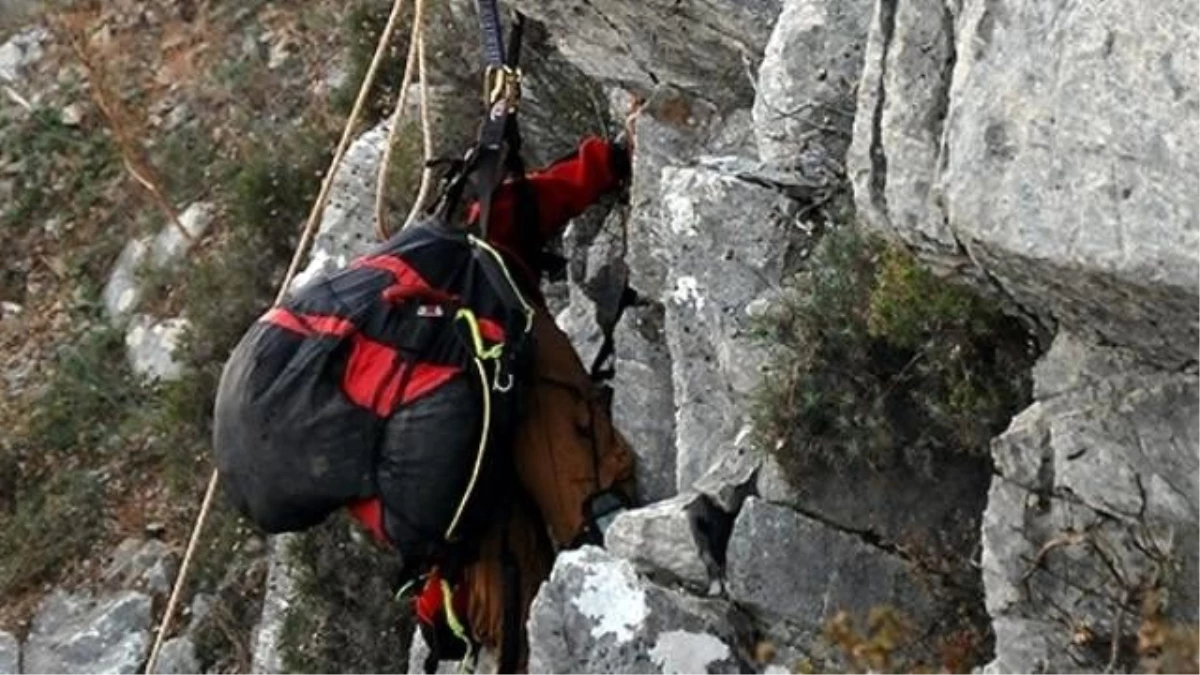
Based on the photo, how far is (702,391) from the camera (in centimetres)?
551

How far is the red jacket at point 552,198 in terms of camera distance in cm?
606

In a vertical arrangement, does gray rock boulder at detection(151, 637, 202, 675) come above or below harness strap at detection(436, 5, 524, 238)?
below

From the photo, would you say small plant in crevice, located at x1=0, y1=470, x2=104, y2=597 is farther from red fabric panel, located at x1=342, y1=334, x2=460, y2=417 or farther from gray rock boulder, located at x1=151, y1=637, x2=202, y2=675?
red fabric panel, located at x1=342, y1=334, x2=460, y2=417

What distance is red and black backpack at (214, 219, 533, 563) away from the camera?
5352 mm

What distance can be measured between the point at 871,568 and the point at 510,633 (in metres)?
1.53

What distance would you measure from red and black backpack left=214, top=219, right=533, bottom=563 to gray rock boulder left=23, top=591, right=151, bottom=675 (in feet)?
14.1

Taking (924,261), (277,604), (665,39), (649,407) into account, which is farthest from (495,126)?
(277,604)


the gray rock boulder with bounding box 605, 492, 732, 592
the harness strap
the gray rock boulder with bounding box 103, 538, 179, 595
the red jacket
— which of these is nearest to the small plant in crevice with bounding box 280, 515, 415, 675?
the gray rock boulder with bounding box 103, 538, 179, 595

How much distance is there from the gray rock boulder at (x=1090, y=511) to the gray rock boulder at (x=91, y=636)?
6418 millimetres

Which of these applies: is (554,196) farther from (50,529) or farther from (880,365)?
(50,529)

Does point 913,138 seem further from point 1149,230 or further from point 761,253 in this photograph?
point 761,253

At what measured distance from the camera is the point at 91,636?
9.72m

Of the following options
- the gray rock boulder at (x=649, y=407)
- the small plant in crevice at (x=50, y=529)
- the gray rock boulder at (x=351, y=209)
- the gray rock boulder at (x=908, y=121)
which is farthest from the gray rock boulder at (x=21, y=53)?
the gray rock boulder at (x=908, y=121)

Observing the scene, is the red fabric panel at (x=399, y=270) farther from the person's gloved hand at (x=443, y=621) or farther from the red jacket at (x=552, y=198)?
the person's gloved hand at (x=443, y=621)
